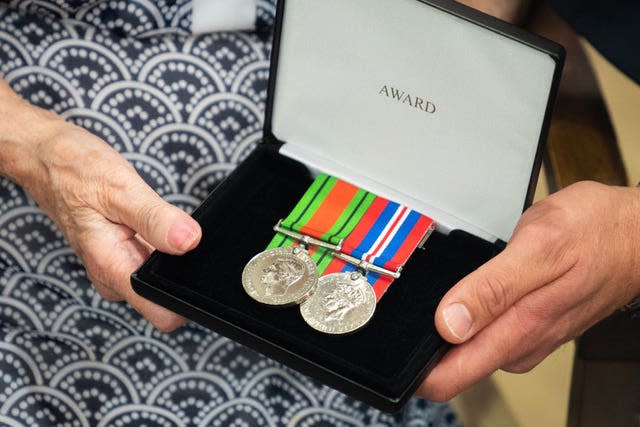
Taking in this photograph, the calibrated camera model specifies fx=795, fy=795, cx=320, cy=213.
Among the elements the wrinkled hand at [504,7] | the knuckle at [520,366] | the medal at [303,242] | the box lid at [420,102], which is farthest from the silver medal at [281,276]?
the wrinkled hand at [504,7]

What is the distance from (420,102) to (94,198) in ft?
1.12

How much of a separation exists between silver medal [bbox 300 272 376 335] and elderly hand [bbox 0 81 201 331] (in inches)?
5.2

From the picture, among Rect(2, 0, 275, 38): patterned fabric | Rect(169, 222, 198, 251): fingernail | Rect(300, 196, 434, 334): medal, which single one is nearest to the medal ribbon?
Rect(300, 196, 434, 334): medal

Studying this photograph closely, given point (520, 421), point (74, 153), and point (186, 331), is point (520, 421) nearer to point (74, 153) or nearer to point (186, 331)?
point (186, 331)

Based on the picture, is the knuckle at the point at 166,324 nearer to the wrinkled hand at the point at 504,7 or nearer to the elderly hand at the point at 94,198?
the elderly hand at the point at 94,198

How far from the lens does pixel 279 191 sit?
876 mm

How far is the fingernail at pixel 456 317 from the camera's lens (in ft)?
2.31

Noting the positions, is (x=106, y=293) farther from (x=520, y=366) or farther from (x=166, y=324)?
(x=520, y=366)

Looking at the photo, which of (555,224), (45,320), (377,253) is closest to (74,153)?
(45,320)

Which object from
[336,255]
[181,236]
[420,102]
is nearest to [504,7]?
[420,102]

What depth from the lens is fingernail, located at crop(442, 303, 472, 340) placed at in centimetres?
70

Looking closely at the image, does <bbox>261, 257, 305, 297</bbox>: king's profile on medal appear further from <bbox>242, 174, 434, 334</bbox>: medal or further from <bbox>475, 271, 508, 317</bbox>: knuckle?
<bbox>475, 271, 508, 317</bbox>: knuckle

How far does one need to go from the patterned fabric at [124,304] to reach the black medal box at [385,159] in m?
0.07

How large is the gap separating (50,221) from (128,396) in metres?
0.21
